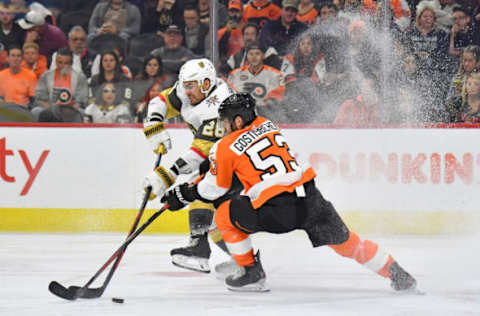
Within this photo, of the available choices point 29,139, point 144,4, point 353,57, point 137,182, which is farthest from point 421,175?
point 29,139

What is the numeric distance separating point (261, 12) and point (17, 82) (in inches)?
79.8

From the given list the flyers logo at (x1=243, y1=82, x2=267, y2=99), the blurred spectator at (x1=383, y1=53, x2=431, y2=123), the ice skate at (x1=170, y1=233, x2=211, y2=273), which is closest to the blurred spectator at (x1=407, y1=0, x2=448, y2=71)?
the blurred spectator at (x1=383, y1=53, x2=431, y2=123)

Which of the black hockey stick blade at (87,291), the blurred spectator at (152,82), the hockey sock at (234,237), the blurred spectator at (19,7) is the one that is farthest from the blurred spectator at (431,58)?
the black hockey stick blade at (87,291)

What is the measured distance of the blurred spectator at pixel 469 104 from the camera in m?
6.22

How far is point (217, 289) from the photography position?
4.01 metres

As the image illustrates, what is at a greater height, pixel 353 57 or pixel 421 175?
pixel 353 57

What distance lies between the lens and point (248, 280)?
3.84 m

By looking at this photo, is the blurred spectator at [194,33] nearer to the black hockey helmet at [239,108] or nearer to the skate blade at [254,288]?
the black hockey helmet at [239,108]

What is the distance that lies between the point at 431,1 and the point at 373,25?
0.51 meters

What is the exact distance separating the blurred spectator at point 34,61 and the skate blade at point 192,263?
269cm

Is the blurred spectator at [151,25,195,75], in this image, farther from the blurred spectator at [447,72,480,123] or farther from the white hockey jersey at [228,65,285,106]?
the blurred spectator at [447,72,480,123]

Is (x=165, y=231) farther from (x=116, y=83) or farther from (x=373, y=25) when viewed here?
(x=373, y=25)

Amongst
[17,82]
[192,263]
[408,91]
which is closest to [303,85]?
[408,91]

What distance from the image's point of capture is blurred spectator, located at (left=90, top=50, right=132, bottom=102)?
6512 mm
